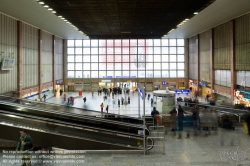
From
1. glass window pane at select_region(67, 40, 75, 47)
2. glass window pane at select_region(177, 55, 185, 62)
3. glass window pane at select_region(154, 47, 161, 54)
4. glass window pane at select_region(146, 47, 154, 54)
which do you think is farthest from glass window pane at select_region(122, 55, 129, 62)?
glass window pane at select_region(67, 40, 75, 47)

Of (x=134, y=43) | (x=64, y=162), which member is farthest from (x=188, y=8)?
(x=134, y=43)

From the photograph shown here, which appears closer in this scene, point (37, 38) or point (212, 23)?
point (212, 23)

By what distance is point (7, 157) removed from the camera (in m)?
6.21

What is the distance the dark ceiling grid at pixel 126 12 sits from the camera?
46.4 ft

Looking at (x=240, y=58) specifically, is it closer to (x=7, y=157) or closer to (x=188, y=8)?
(x=188, y=8)

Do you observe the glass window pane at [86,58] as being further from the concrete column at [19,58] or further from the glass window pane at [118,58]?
the concrete column at [19,58]

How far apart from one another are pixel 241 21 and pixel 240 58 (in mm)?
3706

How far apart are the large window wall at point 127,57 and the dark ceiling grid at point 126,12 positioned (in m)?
21.8

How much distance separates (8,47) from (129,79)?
24789mm

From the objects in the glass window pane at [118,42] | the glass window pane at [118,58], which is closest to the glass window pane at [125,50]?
the glass window pane at [118,42]

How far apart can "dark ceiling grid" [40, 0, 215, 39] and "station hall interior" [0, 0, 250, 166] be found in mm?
71

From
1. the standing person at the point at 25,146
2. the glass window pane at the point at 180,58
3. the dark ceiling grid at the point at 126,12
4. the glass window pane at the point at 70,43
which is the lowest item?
the standing person at the point at 25,146

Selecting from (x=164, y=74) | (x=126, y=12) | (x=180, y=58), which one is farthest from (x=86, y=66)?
(x=126, y=12)

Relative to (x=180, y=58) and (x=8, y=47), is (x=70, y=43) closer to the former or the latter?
(x=180, y=58)
